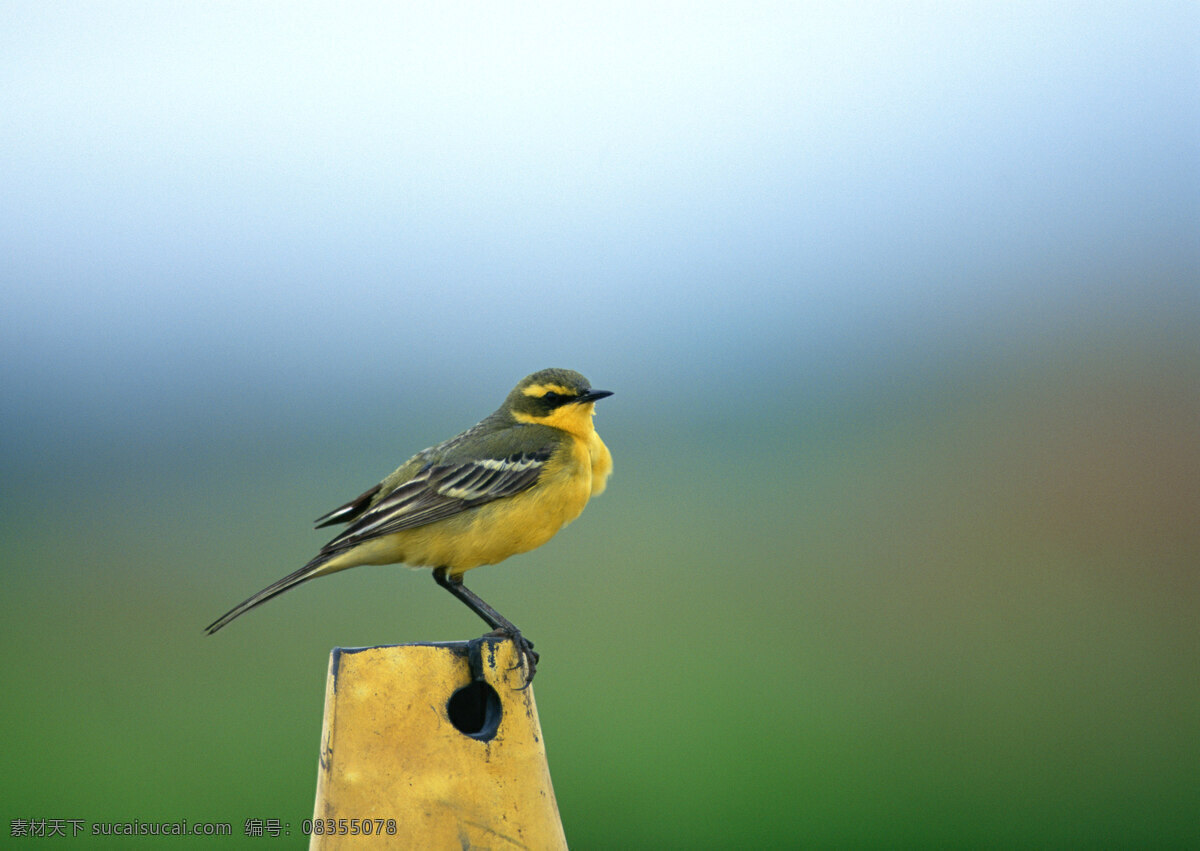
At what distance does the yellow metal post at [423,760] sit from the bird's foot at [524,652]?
14 cm

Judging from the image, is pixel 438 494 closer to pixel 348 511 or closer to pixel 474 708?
pixel 348 511

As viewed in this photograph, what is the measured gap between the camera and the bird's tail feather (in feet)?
14.8

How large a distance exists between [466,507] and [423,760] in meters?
2.01

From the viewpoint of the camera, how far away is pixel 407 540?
5.48 meters

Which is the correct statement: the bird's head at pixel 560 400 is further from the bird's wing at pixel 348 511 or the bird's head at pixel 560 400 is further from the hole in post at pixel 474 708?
the hole in post at pixel 474 708

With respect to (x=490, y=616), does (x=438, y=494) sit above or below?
above

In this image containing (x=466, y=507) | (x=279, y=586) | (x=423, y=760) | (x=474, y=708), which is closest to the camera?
(x=423, y=760)

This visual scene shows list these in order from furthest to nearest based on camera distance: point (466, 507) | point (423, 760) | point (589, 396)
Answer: point (589, 396) → point (466, 507) → point (423, 760)

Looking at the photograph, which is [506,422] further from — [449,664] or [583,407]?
[449,664]

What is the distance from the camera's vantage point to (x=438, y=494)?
5.52 m

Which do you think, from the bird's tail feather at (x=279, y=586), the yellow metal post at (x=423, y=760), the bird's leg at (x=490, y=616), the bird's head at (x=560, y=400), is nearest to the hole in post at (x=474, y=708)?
the yellow metal post at (x=423, y=760)

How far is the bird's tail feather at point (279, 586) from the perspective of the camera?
4.51m

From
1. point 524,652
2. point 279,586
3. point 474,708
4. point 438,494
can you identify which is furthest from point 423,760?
point 438,494

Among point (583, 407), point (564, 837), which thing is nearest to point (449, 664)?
point (564, 837)
